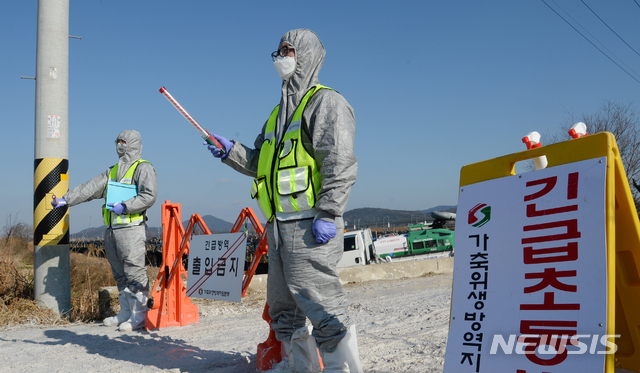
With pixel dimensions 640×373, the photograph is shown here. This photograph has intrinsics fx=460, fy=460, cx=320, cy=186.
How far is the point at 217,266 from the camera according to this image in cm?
429

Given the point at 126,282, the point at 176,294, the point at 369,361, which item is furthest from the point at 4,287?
the point at 369,361

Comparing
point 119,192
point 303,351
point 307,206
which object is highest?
point 119,192

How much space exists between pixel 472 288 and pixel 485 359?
0.99 ft

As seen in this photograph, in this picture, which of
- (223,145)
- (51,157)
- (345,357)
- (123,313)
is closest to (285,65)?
(223,145)

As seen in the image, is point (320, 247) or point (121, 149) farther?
point (121, 149)

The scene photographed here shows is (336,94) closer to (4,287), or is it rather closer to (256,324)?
(256,324)

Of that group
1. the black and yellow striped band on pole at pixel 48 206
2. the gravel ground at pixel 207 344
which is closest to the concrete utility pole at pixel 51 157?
the black and yellow striped band on pole at pixel 48 206

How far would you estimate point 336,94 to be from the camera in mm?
2855

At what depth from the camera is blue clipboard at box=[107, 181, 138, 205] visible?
526cm

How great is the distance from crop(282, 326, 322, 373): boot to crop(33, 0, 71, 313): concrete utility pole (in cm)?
447

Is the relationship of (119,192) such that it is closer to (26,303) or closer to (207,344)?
(26,303)

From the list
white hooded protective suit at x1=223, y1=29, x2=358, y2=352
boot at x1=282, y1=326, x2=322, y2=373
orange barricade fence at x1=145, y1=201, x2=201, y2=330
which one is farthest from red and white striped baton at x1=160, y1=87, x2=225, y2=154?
orange barricade fence at x1=145, y1=201, x2=201, y2=330

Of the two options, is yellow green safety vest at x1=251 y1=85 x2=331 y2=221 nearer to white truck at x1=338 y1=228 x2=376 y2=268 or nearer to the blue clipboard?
the blue clipboard

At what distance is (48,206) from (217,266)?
129 inches
